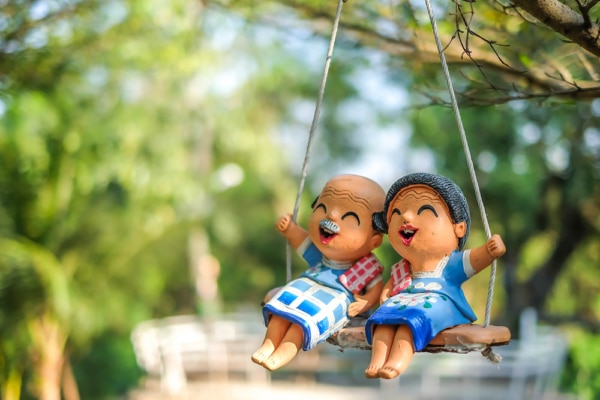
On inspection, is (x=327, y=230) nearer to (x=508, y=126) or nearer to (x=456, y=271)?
(x=456, y=271)

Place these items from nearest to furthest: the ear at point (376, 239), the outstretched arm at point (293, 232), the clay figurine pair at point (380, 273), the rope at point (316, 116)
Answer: the clay figurine pair at point (380, 273), the rope at point (316, 116), the ear at point (376, 239), the outstretched arm at point (293, 232)

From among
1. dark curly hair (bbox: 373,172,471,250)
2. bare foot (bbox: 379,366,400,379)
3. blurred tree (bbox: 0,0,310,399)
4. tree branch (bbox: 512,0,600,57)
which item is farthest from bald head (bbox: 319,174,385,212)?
blurred tree (bbox: 0,0,310,399)

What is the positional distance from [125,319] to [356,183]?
748cm

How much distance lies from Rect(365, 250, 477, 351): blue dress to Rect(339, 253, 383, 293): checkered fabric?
0.60 ft

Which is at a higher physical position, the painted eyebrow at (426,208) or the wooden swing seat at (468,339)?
the painted eyebrow at (426,208)

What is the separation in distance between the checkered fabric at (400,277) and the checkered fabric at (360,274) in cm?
8

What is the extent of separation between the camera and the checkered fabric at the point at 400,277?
2.07 metres

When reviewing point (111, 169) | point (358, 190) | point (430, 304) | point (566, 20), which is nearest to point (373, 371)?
point (430, 304)

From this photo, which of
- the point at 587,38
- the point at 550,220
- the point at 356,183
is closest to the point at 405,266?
the point at 356,183

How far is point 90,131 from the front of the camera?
8156 millimetres

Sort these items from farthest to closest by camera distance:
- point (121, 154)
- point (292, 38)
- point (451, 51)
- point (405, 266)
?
point (121, 154) < point (292, 38) < point (451, 51) < point (405, 266)

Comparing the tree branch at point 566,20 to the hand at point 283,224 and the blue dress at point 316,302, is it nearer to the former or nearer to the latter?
the blue dress at point 316,302

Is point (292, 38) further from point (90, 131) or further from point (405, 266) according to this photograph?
point (90, 131)

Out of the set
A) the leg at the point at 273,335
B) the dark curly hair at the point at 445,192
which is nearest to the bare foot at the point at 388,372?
the leg at the point at 273,335
